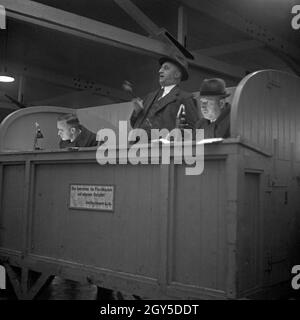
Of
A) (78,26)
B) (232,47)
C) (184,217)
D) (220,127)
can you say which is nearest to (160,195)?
(184,217)

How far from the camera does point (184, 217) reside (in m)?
3.09

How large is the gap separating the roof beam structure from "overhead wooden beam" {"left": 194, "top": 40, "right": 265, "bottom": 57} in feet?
8.15

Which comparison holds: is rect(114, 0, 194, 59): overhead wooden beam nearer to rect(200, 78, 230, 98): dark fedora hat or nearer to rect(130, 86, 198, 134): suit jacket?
rect(130, 86, 198, 134): suit jacket

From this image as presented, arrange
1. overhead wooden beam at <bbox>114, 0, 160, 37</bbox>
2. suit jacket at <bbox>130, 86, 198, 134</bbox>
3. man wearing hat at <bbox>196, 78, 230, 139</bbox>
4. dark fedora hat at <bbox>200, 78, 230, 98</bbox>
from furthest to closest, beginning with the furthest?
1. overhead wooden beam at <bbox>114, 0, 160, 37</bbox>
2. suit jacket at <bbox>130, 86, 198, 134</bbox>
3. dark fedora hat at <bbox>200, 78, 230, 98</bbox>
4. man wearing hat at <bbox>196, 78, 230, 139</bbox>

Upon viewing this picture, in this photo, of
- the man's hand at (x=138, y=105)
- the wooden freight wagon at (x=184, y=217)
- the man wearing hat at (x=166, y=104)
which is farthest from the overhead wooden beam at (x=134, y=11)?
the wooden freight wagon at (x=184, y=217)

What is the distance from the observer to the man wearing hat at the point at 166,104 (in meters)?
3.90

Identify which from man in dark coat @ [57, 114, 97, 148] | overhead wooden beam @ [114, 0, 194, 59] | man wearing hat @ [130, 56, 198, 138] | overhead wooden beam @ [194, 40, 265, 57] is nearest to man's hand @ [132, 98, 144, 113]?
man wearing hat @ [130, 56, 198, 138]

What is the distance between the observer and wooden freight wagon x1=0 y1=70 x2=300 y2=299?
2.89 m

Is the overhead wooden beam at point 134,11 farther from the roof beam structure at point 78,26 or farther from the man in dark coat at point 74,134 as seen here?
the man in dark coat at point 74,134

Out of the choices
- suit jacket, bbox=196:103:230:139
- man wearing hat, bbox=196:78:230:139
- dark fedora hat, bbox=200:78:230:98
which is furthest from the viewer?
dark fedora hat, bbox=200:78:230:98

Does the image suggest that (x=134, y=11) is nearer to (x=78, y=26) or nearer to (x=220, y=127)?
(x=78, y=26)

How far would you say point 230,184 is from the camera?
2.81 metres

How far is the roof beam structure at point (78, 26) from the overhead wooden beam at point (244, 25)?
1.06m

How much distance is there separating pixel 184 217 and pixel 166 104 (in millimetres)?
1296
